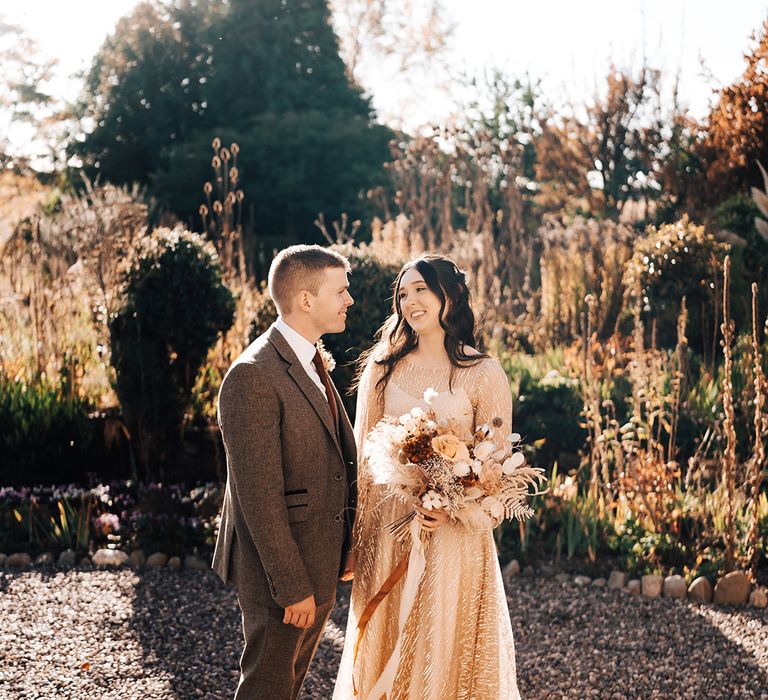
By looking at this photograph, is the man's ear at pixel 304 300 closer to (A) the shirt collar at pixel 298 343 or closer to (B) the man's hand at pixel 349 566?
(A) the shirt collar at pixel 298 343

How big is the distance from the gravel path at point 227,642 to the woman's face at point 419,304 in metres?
1.60

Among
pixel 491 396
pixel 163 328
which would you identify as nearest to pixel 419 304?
pixel 491 396

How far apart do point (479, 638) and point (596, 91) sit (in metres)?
14.2

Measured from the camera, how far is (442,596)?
2.84 meters

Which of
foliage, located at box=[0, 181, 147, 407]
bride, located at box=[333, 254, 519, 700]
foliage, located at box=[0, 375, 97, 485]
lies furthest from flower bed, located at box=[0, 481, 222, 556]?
bride, located at box=[333, 254, 519, 700]

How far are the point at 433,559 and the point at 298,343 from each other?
82 centimetres

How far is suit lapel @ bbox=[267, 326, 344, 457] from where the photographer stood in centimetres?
262

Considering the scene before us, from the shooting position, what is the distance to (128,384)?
663 cm

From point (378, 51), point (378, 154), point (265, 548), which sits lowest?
point (265, 548)

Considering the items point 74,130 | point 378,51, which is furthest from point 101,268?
point 378,51

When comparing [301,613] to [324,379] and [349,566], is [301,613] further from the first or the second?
[324,379]

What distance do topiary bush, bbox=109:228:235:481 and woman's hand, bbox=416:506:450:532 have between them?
4.23 m

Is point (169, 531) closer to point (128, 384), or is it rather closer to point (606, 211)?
point (128, 384)

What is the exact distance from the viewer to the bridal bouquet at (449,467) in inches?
100
